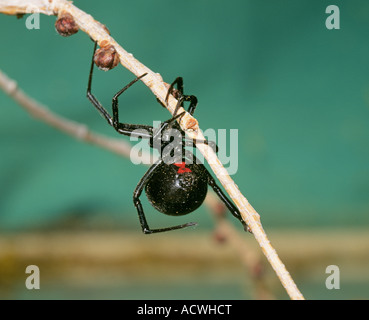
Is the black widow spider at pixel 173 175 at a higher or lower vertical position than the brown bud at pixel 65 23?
lower

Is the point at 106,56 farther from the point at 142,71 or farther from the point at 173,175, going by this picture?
the point at 173,175

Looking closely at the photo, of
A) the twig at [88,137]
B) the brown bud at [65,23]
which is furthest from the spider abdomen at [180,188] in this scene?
the brown bud at [65,23]

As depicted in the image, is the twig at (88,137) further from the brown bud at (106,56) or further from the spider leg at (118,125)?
the brown bud at (106,56)

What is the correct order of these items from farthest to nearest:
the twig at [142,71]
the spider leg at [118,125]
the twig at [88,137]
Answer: the twig at [88,137]
the spider leg at [118,125]
the twig at [142,71]

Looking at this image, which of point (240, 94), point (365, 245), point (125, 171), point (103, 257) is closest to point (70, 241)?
point (103, 257)

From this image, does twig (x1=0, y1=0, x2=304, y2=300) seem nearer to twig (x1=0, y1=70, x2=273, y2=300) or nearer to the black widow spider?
the black widow spider

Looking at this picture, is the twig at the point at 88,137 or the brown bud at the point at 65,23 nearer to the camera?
the brown bud at the point at 65,23

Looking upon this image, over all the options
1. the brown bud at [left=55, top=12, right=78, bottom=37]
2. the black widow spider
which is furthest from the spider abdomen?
the brown bud at [left=55, top=12, right=78, bottom=37]
